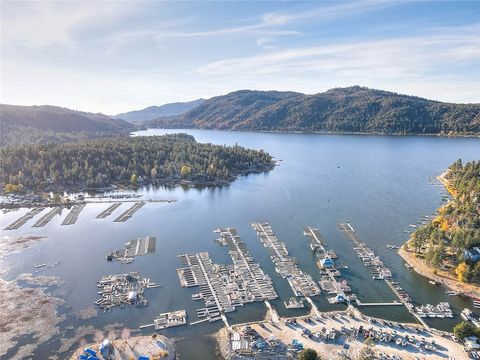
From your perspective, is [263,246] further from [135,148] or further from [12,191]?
[135,148]

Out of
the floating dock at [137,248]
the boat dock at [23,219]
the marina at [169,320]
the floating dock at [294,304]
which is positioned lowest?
the marina at [169,320]

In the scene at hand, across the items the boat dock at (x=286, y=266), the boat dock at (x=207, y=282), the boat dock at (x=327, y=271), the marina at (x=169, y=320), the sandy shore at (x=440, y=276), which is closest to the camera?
the marina at (x=169, y=320)

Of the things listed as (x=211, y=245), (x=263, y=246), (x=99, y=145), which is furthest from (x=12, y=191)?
(x=263, y=246)

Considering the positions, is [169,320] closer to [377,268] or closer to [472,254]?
[377,268]

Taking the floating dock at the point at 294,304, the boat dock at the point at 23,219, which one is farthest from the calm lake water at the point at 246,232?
the boat dock at the point at 23,219

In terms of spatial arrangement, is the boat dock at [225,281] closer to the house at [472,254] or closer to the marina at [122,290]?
the marina at [122,290]

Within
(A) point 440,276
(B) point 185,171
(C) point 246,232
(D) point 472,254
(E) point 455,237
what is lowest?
(A) point 440,276

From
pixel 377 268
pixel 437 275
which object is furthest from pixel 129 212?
pixel 437 275
